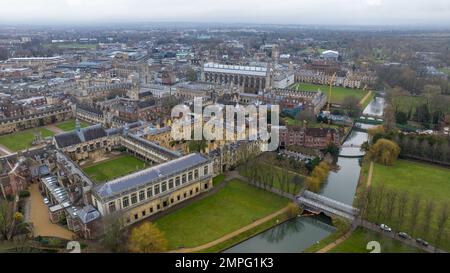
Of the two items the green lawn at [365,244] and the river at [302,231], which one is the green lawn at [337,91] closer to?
the river at [302,231]

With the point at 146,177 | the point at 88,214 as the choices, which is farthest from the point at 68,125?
the point at 88,214

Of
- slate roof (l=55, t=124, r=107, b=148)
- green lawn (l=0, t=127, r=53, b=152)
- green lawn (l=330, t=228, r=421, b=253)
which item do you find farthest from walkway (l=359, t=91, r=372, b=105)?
green lawn (l=0, t=127, r=53, b=152)

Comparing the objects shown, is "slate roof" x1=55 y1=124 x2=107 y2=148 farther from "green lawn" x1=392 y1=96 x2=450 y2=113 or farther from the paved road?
"green lawn" x1=392 y1=96 x2=450 y2=113

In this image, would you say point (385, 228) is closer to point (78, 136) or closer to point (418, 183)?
point (418, 183)

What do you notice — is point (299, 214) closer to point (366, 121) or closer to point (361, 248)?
point (361, 248)

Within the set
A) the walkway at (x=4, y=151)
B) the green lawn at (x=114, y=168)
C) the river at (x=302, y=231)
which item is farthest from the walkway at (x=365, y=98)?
the walkway at (x=4, y=151)

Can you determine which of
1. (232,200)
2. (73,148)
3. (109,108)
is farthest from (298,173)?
(109,108)
